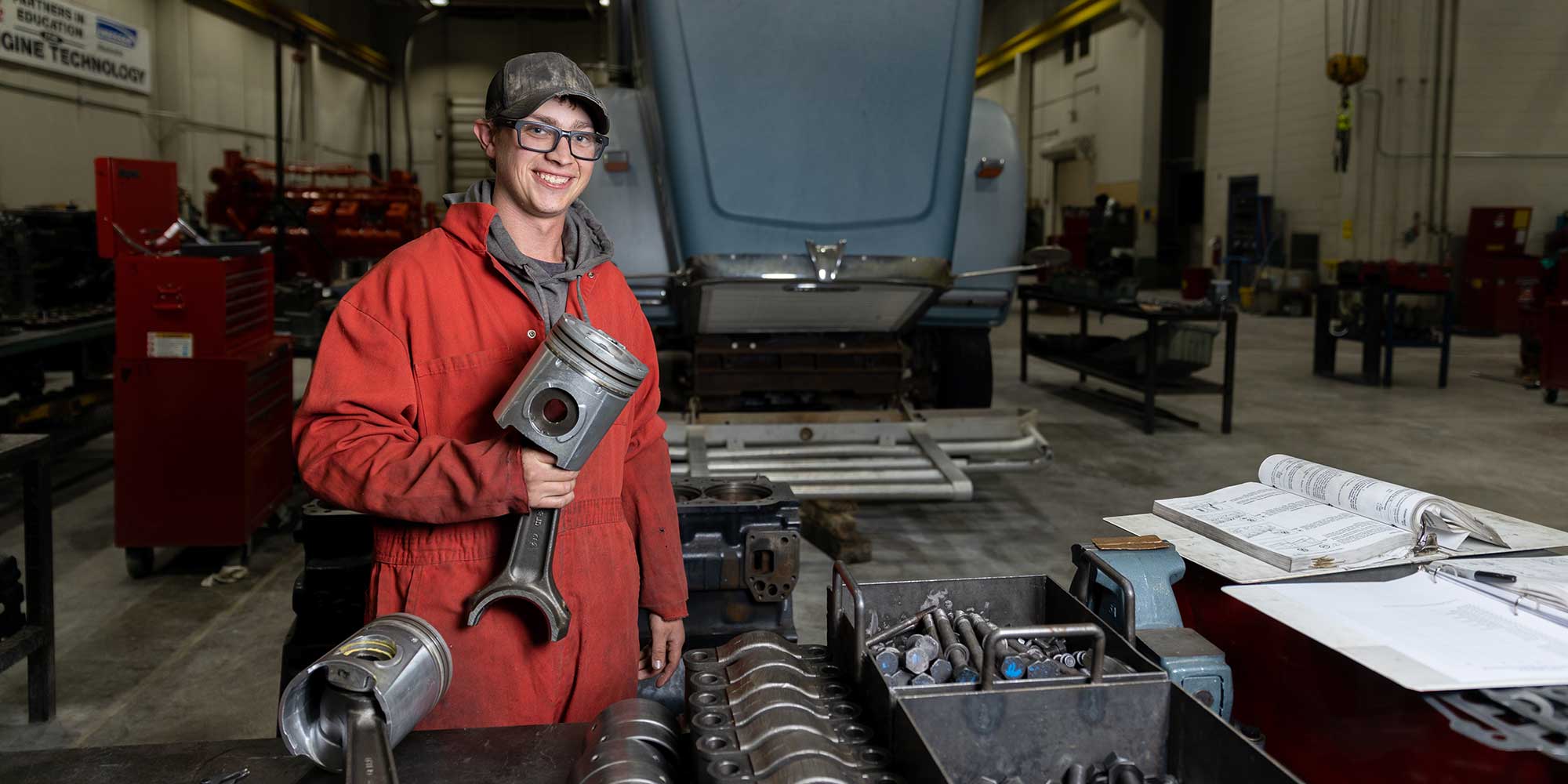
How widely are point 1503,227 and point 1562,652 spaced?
13.3 m

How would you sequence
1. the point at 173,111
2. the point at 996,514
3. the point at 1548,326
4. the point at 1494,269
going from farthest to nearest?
the point at 173,111, the point at 1494,269, the point at 1548,326, the point at 996,514

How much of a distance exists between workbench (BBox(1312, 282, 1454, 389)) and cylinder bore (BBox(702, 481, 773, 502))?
7518 mm

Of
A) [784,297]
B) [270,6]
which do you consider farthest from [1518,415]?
[270,6]

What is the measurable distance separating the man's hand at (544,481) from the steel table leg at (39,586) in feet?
7.64

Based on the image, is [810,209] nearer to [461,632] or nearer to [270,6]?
[461,632]

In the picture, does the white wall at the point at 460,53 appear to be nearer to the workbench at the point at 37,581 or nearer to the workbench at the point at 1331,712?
the workbench at the point at 37,581

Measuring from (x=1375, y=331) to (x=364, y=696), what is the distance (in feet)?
29.8

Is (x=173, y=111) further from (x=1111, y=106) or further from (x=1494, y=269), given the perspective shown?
(x=1494, y=269)

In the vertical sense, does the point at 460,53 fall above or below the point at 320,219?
above

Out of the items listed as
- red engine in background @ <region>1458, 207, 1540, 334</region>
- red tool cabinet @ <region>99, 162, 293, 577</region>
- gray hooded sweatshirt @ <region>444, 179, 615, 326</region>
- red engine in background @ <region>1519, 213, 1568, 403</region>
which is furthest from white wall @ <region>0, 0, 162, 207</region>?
red engine in background @ <region>1458, 207, 1540, 334</region>

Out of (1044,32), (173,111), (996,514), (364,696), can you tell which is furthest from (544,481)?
(1044,32)

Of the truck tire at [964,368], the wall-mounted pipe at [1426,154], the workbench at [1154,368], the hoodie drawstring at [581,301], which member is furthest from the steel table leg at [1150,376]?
the wall-mounted pipe at [1426,154]

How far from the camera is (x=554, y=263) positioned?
5.76ft

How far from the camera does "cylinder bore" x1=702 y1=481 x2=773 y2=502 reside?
2.43 metres
